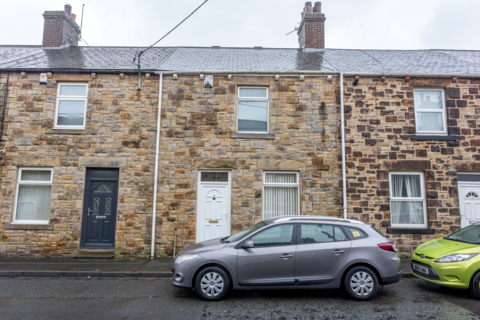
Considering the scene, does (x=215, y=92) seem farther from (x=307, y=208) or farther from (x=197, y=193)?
(x=307, y=208)

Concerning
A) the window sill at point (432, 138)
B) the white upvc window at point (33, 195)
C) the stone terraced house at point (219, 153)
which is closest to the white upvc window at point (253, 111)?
the stone terraced house at point (219, 153)

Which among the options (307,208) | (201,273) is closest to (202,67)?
(307,208)

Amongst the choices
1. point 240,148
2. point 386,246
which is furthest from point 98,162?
point 386,246

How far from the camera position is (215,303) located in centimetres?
557

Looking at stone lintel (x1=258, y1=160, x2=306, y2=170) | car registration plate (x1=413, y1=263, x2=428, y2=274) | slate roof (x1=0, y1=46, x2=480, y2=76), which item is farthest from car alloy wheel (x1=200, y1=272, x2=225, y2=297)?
slate roof (x1=0, y1=46, x2=480, y2=76)

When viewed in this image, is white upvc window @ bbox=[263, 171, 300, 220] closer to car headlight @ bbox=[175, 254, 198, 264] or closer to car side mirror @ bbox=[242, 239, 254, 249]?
car side mirror @ bbox=[242, 239, 254, 249]

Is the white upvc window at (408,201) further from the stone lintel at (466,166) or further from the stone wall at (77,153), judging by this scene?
the stone wall at (77,153)

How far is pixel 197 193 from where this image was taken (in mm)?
9656

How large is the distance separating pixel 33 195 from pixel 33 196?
0.03 metres

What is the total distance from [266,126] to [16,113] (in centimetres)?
775

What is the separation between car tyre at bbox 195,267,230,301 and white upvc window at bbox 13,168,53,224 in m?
6.47

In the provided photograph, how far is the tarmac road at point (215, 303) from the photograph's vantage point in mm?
5078

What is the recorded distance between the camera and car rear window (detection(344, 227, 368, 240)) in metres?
6.00

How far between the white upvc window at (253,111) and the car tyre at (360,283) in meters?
5.38
